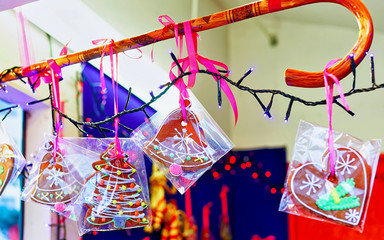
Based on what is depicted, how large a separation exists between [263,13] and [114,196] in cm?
53

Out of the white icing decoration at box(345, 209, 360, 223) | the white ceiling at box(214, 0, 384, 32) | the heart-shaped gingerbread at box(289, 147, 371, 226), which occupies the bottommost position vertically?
the white icing decoration at box(345, 209, 360, 223)

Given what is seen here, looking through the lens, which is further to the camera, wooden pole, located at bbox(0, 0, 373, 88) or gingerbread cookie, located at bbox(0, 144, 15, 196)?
gingerbread cookie, located at bbox(0, 144, 15, 196)

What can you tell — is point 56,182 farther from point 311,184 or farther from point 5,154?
point 311,184

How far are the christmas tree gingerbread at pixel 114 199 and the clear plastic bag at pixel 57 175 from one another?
71mm

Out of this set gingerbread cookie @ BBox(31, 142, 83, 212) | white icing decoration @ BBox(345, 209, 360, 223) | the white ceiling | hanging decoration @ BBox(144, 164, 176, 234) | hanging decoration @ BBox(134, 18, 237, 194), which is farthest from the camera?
the white ceiling

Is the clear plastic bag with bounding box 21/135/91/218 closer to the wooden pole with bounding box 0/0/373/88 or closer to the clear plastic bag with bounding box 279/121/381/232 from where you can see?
the wooden pole with bounding box 0/0/373/88

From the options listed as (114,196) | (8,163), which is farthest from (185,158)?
(8,163)

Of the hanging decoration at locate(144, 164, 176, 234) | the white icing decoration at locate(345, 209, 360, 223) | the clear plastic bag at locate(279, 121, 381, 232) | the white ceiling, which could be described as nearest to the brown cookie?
the clear plastic bag at locate(279, 121, 381, 232)

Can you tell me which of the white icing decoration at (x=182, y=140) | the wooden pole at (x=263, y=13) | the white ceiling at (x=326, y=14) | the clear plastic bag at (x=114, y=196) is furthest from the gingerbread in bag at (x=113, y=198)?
the white ceiling at (x=326, y=14)

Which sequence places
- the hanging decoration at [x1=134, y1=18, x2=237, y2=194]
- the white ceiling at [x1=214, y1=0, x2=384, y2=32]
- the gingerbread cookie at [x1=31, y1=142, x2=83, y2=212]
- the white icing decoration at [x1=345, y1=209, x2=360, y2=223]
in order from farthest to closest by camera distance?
the white ceiling at [x1=214, y1=0, x2=384, y2=32] < the gingerbread cookie at [x1=31, y1=142, x2=83, y2=212] < the hanging decoration at [x1=134, y1=18, x2=237, y2=194] < the white icing decoration at [x1=345, y1=209, x2=360, y2=223]

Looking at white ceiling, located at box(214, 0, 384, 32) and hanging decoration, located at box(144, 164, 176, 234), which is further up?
white ceiling, located at box(214, 0, 384, 32)

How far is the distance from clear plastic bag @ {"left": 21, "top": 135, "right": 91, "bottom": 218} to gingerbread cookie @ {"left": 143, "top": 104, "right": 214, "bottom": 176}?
22cm

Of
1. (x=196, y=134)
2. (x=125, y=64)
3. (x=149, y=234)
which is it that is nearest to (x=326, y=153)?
(x=196, y=134)

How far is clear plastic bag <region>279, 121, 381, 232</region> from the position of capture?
84 centimetres
